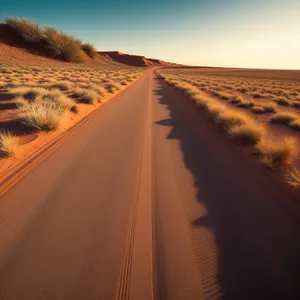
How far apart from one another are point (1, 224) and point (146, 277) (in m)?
2.31

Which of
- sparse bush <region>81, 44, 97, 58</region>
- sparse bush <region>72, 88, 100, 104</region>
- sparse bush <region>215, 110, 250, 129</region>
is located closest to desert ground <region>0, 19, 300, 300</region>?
sparse bush <region>215, 110, 250, 129</region>

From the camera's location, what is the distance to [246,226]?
9.17 ft

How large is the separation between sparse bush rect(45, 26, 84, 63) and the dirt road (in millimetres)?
56716

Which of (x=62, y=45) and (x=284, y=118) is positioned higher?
(x=62, y=45)

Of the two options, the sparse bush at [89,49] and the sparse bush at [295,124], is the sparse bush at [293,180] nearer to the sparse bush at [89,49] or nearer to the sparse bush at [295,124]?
the sparse bush at [295,124]

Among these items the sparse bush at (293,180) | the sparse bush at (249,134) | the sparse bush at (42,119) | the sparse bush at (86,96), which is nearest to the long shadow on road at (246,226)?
the sparse bush at (293,180)

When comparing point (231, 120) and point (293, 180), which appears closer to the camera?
point (293, 180)

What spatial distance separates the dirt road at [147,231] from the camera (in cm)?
200

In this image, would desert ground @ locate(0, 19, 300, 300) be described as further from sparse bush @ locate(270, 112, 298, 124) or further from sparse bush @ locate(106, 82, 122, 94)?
sparse bush @ locate(106, 82, 122, 94)

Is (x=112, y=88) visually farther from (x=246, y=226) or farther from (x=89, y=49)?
(x=89, y=49)

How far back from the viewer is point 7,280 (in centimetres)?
198

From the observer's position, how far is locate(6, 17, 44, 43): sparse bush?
156 ft

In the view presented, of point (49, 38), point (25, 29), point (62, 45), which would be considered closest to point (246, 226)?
point (62, 45)

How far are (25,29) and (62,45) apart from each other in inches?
396
